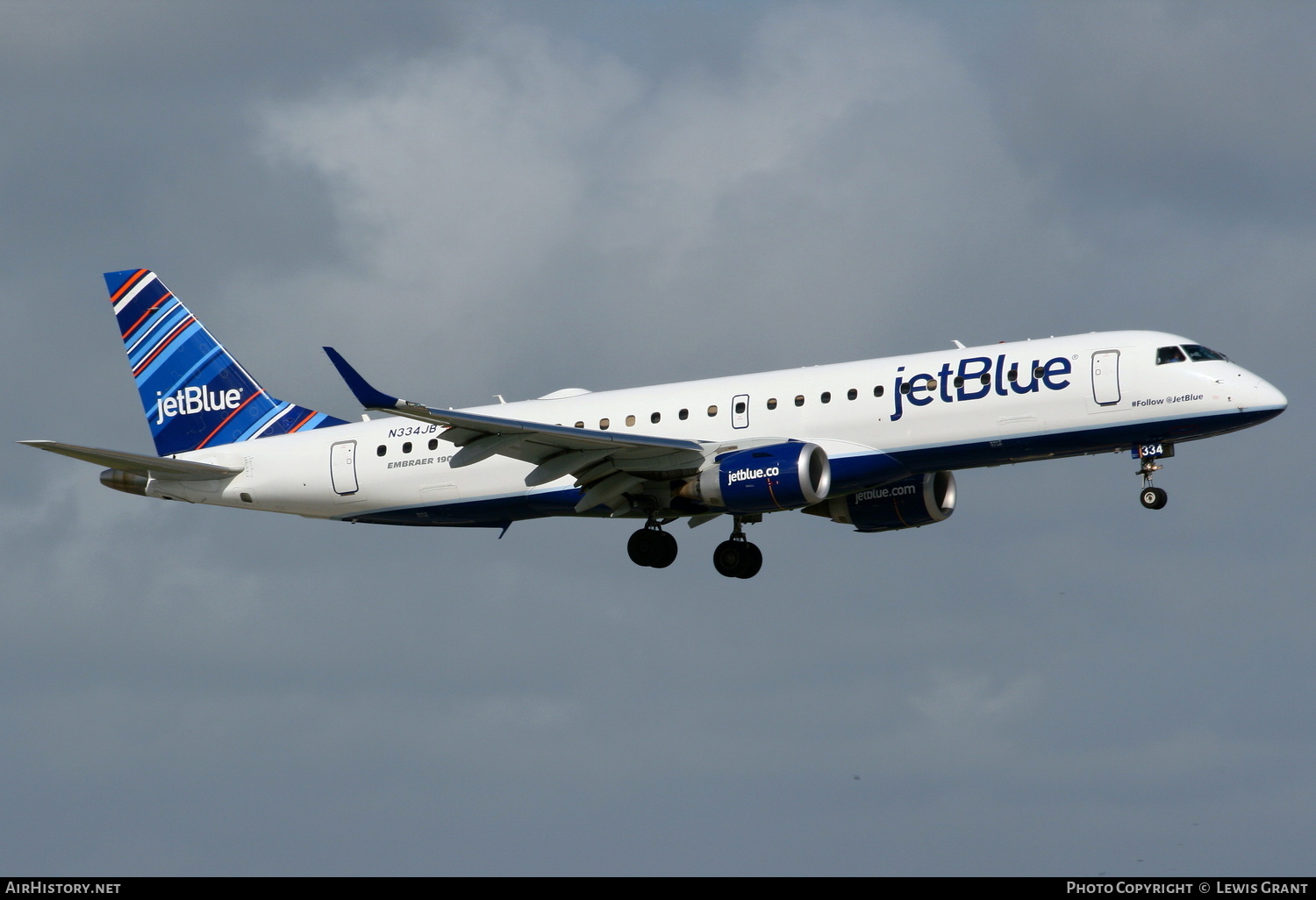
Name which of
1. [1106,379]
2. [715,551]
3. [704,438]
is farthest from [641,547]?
[1106,379]

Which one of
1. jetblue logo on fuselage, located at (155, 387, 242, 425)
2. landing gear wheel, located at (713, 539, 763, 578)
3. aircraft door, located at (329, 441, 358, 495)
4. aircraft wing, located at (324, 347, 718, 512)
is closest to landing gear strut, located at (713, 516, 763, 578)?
landing gear wheel, located at (713, 539, 763, 578)

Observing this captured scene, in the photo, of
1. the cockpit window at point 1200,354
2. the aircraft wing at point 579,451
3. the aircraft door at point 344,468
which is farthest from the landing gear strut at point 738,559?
the cockpit window at point 1200,354

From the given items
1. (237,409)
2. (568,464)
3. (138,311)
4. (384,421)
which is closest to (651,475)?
(568,464)

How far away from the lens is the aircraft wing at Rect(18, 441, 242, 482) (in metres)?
43.8

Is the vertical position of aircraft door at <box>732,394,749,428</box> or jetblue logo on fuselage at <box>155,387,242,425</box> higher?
jetblue logo on fuselage at <box>155,387,242,425</box>

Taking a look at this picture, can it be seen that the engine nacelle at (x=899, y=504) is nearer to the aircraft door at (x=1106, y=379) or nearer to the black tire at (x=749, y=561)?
the black tire at (x=749, y=561)

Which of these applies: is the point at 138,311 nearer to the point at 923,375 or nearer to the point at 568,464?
the point at 568,464

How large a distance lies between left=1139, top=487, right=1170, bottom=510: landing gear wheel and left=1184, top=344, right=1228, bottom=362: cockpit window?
3.25m

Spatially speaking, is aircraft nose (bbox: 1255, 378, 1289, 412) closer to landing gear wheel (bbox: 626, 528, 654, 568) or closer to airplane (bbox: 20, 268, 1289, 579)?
airplane (bbox: 20, 268, 1289, 579)

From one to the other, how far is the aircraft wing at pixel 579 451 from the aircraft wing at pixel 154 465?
9.33 meters

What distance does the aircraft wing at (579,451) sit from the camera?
40.4 m

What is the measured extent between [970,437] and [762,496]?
5196 millimetres

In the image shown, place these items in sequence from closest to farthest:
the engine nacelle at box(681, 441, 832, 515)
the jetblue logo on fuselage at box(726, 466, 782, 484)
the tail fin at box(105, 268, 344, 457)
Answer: the engine nacelle at box(681, 441, 832, 515), the jetblue logo on fuselage at box(726, 466, 782, 484), the tail fin at box(105, 268, 344, 457)

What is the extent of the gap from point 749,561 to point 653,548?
269 cm
